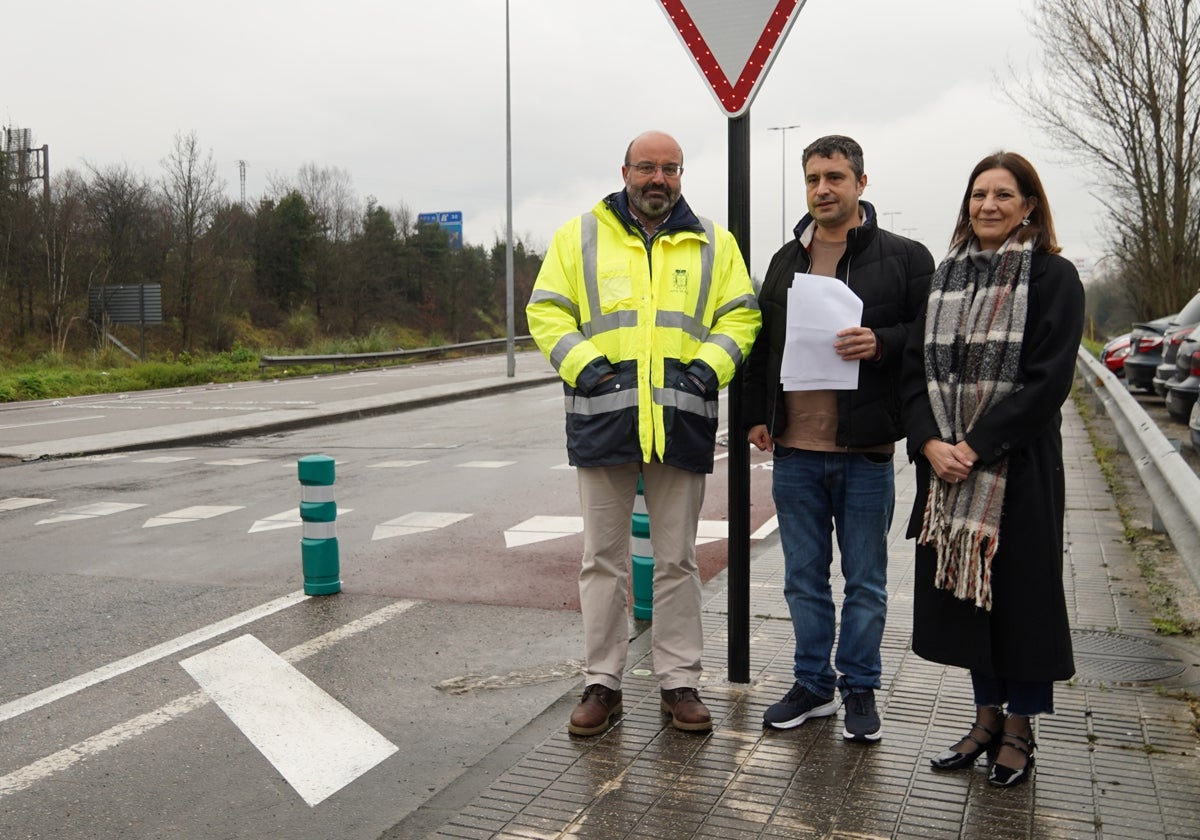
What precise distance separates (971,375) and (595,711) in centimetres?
181

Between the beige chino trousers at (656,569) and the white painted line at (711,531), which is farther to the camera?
the white painted line at (711,531)

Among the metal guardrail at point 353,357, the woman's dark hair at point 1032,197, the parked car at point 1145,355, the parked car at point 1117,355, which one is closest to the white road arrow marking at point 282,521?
the woman's dark hair at point 1032,197

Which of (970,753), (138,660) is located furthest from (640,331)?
(138,660)

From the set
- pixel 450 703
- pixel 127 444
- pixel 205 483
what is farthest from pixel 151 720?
pixel 127 444

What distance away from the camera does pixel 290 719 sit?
4871 millimetres

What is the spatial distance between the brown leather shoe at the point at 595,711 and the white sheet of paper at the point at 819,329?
1.36 metres

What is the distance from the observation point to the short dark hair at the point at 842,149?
4250mm

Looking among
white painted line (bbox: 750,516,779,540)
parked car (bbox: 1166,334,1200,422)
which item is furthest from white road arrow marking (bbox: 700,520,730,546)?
Result: parked car (bbox: 1166,334,1200,422)

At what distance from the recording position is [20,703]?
16.9 feet

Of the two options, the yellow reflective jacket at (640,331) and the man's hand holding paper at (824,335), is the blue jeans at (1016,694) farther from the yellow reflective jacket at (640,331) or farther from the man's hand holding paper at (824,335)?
the yellow reflective jacket at (640,331)

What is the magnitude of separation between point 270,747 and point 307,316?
53.3 metres

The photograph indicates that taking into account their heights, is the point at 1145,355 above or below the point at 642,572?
above

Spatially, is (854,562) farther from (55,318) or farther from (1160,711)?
(55,318)

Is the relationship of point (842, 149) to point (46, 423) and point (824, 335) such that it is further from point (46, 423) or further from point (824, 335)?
point (46, 423)
